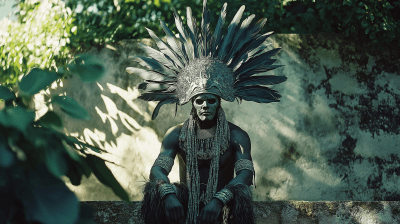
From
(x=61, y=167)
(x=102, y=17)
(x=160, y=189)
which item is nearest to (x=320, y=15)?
A: (x=102, y=17)

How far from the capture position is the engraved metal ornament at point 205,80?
279 centimetres

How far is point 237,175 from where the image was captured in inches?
107

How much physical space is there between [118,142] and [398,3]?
3.57 m

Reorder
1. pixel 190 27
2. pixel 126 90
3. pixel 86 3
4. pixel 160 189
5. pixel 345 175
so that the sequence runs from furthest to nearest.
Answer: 1. pixel 86 3
2. pixel 126 90
3. pixel 345 175
4. pixel 190 27
5. pixel 160 189

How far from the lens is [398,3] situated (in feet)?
15.2

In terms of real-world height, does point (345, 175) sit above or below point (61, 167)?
above

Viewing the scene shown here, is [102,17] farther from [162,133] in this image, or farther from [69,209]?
[69,209]

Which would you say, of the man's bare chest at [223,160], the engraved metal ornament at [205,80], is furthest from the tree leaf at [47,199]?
the man's bare chest at [223,160]

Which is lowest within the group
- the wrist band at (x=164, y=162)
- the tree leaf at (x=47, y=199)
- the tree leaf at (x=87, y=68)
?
the tree leaf at (x=47, y=199)

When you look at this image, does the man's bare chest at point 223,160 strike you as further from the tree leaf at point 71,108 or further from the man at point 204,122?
the tree leaf at point 71,108

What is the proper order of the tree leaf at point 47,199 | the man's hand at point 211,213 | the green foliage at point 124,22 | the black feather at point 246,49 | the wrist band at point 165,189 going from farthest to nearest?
the green foliage at point 124,22 → the black feather at point 246,49 → the wrist band at point 165,189 → the man's hand at point 211,213 → the tree leaf at point 47,199

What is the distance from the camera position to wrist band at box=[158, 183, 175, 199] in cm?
252

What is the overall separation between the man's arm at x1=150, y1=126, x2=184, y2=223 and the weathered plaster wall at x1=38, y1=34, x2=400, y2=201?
5.43 feet

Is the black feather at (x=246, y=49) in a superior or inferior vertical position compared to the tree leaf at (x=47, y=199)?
superior
